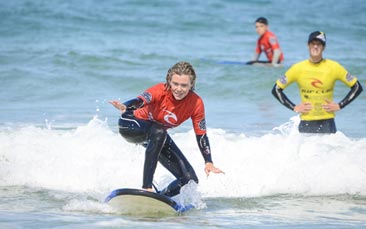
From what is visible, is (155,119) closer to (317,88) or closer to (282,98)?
(282,98)

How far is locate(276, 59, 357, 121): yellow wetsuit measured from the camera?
9.20 m

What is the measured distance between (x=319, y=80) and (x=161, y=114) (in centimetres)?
282

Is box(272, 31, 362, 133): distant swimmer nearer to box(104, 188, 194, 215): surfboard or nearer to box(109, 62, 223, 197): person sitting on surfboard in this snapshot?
box(109, 62, 223, 197): person sitting on surfboard

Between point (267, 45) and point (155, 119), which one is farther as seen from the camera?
point (267, 45)

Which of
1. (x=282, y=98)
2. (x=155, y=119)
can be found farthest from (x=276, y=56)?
(x=155, y=119)

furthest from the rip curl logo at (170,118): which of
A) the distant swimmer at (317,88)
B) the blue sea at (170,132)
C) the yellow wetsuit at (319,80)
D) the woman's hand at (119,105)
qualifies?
the yellow wetsuit at (319,80)

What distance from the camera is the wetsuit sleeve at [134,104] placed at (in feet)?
22.3

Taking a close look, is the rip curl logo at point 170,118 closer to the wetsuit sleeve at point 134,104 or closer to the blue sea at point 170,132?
the wetsuit sleeve at point 134,104

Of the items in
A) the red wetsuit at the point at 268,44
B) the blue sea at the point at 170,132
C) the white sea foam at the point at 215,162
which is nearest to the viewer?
the blue sea at the point at 170,132

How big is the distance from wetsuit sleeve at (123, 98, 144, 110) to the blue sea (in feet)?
3.35

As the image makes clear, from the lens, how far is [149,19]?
2966 centimetres

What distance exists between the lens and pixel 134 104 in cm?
681

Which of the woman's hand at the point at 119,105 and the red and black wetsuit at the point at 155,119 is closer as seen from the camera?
the woman's hand at the point at 119,105

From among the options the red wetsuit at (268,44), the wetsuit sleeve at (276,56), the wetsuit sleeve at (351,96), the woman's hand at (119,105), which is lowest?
the woman's hand at (119,105)
